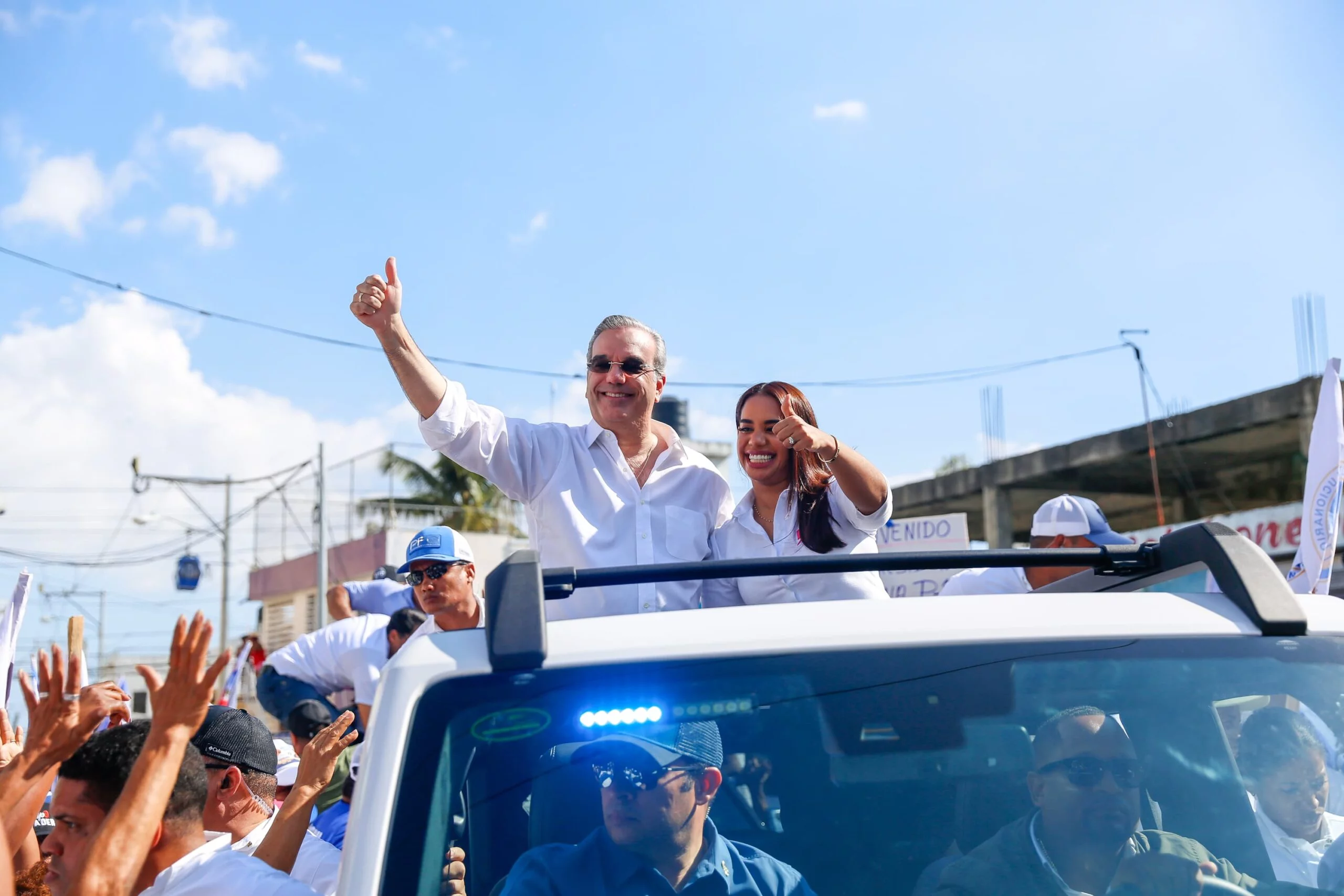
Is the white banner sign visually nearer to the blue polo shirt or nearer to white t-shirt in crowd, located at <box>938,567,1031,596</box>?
white t-shirt in crowd, located at <box>938,567,1031,596</box>

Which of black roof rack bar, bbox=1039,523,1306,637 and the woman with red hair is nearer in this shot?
black roof rack bar, bbox=1039,523,1306,637

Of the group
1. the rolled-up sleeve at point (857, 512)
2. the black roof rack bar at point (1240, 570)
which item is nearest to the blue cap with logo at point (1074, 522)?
the rolled-up sleeve at point (857, 512)

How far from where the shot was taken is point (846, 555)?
6.00 feet

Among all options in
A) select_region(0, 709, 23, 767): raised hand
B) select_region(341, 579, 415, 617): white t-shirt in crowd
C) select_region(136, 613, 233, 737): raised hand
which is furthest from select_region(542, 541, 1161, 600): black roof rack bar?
select_region(341, 579, 415, 617): white t-shirt in crowd

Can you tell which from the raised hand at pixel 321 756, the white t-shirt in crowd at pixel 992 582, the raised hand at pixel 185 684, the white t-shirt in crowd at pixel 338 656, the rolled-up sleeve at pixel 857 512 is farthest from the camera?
the white t-shirt in crowd at pixel 338 656

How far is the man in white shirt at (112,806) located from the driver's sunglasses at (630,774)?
3.82 ft

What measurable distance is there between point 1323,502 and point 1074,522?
0.94m

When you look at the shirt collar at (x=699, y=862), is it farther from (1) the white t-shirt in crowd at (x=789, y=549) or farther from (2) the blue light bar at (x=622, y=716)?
(1) the white t-shirt in crowd at (x=789, y=549)

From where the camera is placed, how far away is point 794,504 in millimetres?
3270

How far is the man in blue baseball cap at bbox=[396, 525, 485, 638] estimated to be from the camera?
4.29 meters

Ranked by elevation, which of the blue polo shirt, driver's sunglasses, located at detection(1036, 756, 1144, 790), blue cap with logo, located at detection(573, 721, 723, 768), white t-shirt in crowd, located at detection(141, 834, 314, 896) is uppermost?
blue cap with logo, located at detection(573, 721, 723, 768)

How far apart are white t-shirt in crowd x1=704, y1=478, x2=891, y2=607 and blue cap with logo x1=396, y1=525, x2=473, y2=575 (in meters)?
1.35

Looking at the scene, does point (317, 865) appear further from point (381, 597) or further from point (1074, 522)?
point (381, 597)

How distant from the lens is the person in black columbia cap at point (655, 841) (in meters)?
1.58
